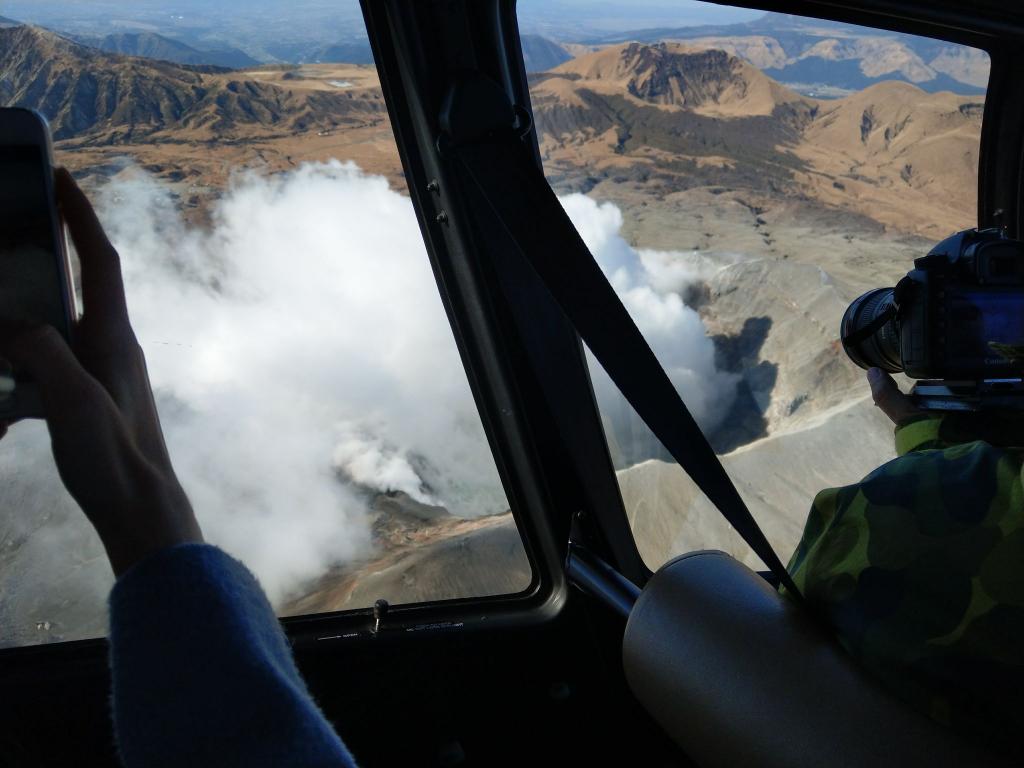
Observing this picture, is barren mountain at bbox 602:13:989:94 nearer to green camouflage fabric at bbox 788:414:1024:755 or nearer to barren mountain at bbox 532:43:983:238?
barren mountain at bbox 532:43:983:238

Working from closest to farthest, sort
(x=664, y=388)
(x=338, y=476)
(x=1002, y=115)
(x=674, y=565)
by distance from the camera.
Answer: (x=674, y=565) < (x=664, y=388) < (x=338, y=476) < (x=1002, y=115)

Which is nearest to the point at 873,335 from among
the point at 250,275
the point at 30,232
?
the point at 250,275

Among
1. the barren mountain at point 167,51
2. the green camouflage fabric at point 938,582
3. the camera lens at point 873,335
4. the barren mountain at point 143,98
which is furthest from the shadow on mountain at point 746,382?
the barren mountain at point 167,51

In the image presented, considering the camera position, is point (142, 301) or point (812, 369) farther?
point (812, 369)

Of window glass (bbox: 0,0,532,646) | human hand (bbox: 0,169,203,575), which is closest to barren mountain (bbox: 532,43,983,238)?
window glass (bbox: 0,0,532,646)

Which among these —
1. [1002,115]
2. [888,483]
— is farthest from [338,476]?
[1002,115]

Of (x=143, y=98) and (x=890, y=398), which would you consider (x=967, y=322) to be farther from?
(x=143, y=98)

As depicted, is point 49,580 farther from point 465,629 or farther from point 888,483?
point 888,483
